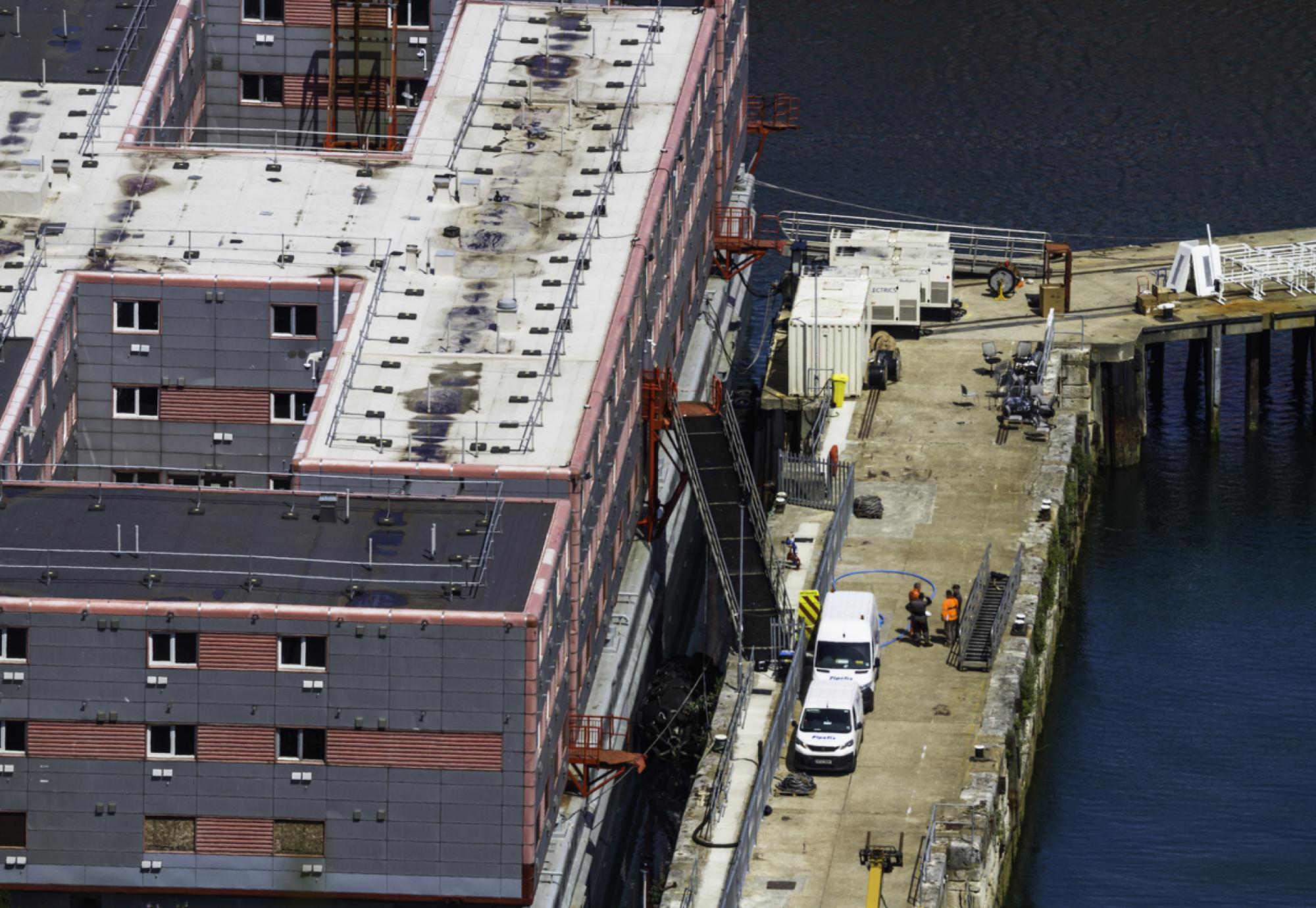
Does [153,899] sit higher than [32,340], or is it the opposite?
[32,340]

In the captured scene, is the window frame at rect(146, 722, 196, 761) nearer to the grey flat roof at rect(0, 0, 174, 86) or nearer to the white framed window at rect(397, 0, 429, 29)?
the grey flat roof at rect(0, 0, 174, 86)

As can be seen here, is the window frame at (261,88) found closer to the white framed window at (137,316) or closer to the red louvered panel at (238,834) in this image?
the white framed window at (137,316)

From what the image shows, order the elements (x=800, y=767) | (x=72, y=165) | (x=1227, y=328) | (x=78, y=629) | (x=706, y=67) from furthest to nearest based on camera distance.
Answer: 1. (x=1227, y=328)
2. (x=706, y=67)
3. (x=72, y=165)
4. (x=800, y=767)
5. (x=78, y=629)

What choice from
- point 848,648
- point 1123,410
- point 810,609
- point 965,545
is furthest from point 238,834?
point 1123,410

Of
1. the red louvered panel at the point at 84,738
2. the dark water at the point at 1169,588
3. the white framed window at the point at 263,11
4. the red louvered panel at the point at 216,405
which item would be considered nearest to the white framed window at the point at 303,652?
the red louvered panel at the point at 84,738

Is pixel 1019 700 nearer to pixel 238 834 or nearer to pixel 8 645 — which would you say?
pixel 238 834

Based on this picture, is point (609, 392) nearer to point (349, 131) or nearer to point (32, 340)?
point (32, 340)

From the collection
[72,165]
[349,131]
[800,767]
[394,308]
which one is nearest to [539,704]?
[800,767]
